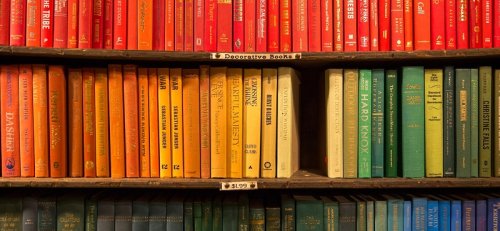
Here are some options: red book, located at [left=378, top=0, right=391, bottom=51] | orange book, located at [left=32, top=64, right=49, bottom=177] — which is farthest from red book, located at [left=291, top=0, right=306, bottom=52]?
orange book, located at [left=32, top=64, right=49, bottom=177]

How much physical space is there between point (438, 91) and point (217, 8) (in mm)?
696

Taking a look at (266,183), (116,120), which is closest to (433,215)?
(266,183)

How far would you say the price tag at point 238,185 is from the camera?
1.05m

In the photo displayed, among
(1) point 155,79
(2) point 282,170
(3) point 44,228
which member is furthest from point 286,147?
(3) point 44,228

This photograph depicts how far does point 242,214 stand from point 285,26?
0.58 metres

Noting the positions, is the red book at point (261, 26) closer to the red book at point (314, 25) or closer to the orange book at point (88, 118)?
the red book at point (314, 25)

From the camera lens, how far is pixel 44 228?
1094 mm

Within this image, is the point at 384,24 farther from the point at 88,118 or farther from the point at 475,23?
the point at 88,118

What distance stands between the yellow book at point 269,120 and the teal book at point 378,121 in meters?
0.29

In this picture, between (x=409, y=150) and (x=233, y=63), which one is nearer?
(x=409, y=150)

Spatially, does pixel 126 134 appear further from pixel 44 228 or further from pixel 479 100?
pixel 479 100

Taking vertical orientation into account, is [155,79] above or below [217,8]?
below

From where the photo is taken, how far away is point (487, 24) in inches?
42.6

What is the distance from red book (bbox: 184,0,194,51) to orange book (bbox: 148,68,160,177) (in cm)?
13
